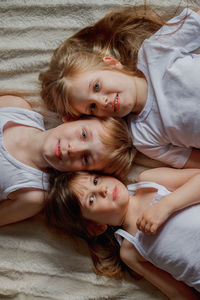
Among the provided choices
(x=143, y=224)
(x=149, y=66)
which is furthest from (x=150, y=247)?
(x=149, y=66)

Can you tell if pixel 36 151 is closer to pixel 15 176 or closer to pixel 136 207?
pixel 15 176

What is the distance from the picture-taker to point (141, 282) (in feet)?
4.31

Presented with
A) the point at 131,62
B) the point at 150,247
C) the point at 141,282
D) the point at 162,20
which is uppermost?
the point at 162,20

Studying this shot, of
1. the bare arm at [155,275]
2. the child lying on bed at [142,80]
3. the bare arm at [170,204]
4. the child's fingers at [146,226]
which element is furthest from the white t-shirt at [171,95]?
the bare arm at [155,275]

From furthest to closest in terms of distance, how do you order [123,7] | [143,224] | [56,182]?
[123,7]
[56,182]
[143,224]

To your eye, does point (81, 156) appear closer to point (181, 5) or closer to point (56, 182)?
point (56, 182)

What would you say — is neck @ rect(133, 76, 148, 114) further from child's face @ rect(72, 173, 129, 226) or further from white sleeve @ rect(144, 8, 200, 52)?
child's face @ rect(72, 173, 129, 226)

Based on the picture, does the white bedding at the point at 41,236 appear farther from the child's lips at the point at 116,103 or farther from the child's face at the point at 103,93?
the child's lips at the point at 116,103

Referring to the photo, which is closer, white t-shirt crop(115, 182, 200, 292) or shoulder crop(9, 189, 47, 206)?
white t-shirt crop(115, 182, 200, 292)

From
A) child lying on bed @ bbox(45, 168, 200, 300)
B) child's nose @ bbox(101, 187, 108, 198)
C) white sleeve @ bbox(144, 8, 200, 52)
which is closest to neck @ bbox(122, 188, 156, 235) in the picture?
child lying on bed @ bbox(45, 168, 200, 300)

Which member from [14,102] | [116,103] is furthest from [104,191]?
Result: [14,102]

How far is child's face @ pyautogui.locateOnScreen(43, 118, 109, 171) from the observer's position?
1.20m

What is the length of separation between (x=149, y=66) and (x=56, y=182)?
50 cm

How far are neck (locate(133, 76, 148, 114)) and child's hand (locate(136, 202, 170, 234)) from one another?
1.08ft
